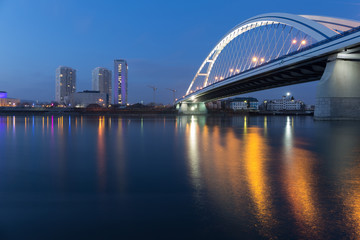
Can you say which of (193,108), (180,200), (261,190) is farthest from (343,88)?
(193,108)

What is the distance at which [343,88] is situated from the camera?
3456 centimetres

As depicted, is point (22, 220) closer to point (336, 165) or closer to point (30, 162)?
point (30, 162)

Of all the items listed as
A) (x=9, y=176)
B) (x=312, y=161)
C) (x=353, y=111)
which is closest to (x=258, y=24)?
(x=353, y=111)

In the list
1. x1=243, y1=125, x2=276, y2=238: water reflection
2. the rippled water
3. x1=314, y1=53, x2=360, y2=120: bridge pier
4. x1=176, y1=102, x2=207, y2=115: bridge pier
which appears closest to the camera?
the rippled water

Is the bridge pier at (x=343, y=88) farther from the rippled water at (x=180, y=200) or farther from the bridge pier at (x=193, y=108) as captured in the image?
the bridge pier at (x=193, y=108)

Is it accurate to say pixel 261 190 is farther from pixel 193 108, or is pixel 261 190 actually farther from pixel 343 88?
pixel 193 108

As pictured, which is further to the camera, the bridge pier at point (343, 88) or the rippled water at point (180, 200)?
the bridge pier at point (343, 88)

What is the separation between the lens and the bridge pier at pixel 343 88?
113 ft

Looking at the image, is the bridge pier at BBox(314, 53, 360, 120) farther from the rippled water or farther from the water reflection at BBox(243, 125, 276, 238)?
the water reflection at BBox(243, 125, 276, 238)

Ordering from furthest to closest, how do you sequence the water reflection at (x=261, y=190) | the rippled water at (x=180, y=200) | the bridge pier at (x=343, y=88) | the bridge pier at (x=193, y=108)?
the bridge pier at (x=193, y=108)
the bridge pier at (x=343, y=88)
the water reflection at (x=261, y=190)
the rippled water at (x=180, y=200)

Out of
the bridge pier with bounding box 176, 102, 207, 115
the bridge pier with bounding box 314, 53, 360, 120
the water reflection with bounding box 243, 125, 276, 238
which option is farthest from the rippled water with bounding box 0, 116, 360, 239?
the bridge pier with bounding box 176, 102, 207, 115

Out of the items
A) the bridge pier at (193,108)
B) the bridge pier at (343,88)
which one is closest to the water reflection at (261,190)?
the bridge pier at (343,88)

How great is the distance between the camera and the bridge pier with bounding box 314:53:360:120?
34.5 metres

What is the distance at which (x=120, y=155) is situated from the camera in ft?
32.2
